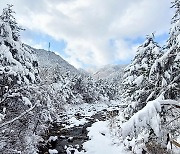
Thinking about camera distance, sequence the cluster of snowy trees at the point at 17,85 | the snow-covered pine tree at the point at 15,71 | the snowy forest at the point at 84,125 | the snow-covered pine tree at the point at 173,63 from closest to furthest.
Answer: the snowy forest at the point at 84,125
the snow-covered pine tree at the point at 173,63
the cluster of snowy trees at the point at 17,85
the snow-covered pine tree at the point at 15,71

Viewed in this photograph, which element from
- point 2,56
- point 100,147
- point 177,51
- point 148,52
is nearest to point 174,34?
point 177,51

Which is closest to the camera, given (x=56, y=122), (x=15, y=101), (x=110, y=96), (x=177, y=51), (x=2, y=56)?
(x=177, y=51)

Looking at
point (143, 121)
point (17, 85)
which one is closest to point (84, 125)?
point (17, 85)

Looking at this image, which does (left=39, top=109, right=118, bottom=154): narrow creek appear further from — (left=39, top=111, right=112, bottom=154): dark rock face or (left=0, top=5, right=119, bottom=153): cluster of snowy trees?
(left=0, top=5, right=119, bottom=153): cluster of snowy trees

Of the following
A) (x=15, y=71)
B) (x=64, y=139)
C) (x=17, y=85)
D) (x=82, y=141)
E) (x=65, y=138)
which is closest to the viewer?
(x=15, y=71)

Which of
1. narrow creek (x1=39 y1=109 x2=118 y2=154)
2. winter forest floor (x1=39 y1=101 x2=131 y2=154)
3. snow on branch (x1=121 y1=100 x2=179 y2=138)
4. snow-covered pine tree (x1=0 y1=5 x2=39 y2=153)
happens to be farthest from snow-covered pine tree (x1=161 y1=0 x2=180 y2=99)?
narrow creek (x1=39 y1=109 x2=118 y2=154)

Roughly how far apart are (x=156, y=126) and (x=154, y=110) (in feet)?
0.67

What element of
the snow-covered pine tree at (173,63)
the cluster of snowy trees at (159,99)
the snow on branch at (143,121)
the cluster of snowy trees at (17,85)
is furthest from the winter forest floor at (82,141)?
the snow on branch at (143,121)

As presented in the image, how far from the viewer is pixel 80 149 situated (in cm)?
1722

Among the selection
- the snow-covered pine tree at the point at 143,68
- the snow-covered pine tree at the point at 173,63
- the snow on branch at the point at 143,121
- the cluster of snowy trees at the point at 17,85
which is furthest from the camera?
the snow-covered pine tree at the point at 143,68

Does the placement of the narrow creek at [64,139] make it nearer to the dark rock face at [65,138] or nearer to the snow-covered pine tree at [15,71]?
the dark rock face at [65,138]

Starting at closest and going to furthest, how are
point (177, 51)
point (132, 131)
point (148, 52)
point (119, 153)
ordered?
point (132, 131), point (177, 51), point (119, 153), point (148, 52)

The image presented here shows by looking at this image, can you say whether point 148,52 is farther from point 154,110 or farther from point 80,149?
point 154,110

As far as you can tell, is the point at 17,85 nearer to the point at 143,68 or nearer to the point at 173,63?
the point at 173,63
